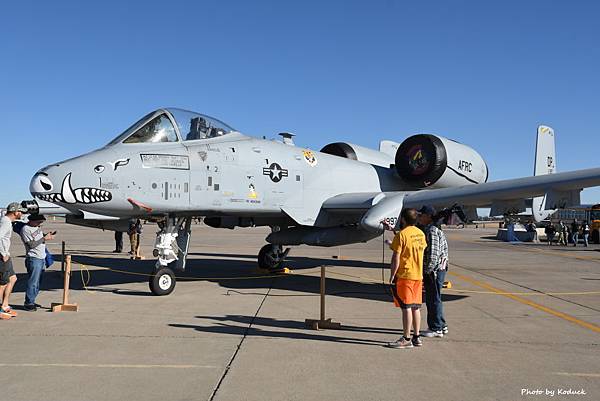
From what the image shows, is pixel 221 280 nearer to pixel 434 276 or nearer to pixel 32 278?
pixel 32 278

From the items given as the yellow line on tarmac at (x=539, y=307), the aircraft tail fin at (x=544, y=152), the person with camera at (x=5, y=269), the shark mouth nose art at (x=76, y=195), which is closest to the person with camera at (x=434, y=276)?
the yellow line on tarmac at (x=539, y=307)

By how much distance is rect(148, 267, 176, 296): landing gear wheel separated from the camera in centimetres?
908

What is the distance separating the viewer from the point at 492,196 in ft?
31.4

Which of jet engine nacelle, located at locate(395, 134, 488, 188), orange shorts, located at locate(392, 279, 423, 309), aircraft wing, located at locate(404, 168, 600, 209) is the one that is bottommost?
orange shorts, located at locate(392, 279, 423, 309)

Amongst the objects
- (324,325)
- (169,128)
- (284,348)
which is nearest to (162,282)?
(169,128)

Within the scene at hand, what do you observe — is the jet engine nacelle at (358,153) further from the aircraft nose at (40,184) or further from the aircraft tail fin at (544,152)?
the aircraft nose at (40,184)

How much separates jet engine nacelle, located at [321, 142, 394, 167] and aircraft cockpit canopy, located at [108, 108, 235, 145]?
17.6 feet

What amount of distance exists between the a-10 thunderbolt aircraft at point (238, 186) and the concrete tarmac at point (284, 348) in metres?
1.58

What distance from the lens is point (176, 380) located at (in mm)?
4477

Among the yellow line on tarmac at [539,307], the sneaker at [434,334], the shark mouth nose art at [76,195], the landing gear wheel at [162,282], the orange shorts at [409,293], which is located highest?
the shark mouth nose art at [76,195]

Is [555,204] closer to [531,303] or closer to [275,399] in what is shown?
[531,303]

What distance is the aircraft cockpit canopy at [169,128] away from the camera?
30.2 feet

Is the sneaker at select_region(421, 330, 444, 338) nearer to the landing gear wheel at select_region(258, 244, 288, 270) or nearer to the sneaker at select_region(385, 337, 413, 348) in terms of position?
the sneaker at select_region(385, 337, 413, 348)

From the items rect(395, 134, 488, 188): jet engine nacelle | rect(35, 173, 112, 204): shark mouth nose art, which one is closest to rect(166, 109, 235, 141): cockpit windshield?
rect(35, 173, 112, 204): shark mouth nose art
